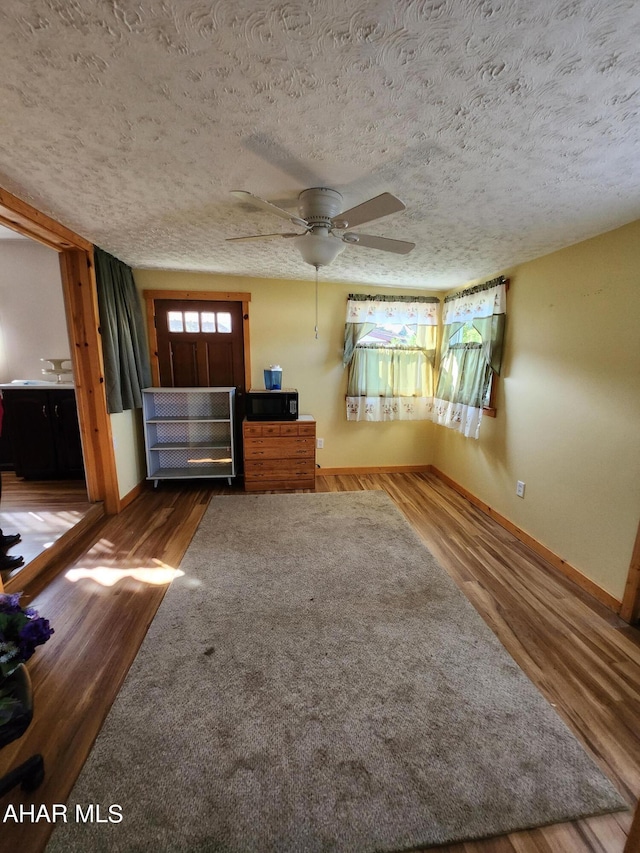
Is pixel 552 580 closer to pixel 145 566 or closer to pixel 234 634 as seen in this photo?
pixel 234 634

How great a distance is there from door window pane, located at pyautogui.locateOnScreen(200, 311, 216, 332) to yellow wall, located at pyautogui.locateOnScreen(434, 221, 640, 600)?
9.89 feet

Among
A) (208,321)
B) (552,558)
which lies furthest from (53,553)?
(552,558)

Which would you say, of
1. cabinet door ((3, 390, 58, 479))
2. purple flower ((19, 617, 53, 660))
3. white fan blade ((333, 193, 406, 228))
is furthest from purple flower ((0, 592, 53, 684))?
cabinet door ((3, 390, 58, 479))

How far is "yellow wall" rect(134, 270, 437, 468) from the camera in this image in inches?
147

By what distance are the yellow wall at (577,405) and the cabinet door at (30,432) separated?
4.59 m

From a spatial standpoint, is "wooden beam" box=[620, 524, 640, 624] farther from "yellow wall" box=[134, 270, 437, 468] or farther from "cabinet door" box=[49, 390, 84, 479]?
"cabinet door" box=[49, 390, 84, 479]

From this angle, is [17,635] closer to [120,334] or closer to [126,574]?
[126,574]

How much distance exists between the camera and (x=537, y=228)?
2105 mm

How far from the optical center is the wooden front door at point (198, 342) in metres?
3.71

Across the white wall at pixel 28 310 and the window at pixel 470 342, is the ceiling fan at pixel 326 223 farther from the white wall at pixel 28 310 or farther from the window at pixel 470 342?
the white wall at pixel 28 310

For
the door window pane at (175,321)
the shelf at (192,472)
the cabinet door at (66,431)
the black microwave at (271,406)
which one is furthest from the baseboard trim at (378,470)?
the cabinet door at (66,431)

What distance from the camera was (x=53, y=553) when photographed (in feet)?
7.71

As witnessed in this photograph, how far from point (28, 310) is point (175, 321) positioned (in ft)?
6.01

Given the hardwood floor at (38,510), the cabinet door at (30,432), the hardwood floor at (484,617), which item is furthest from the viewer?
the cabinet door at (30,432)
